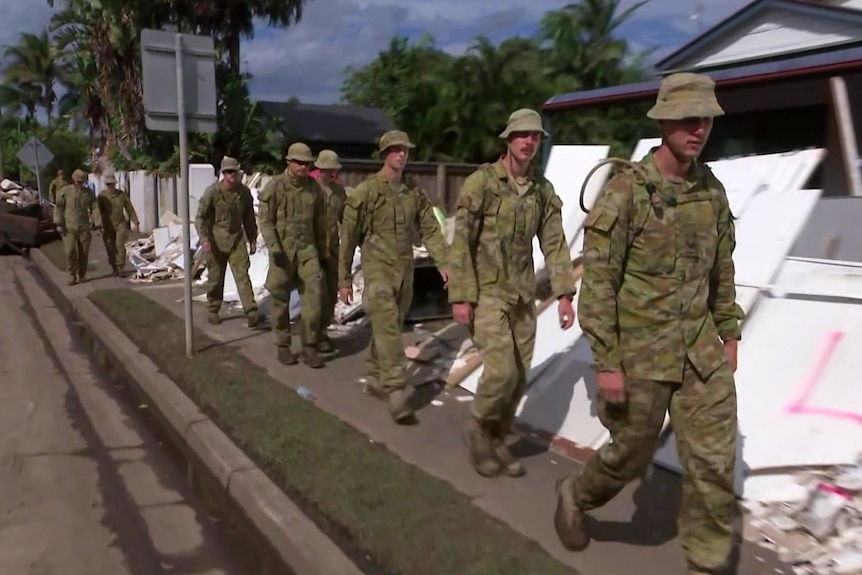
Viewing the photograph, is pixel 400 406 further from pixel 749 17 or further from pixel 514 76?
pixel 514 76

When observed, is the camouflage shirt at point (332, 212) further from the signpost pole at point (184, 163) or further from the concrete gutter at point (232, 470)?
the concrete gutter at point (232, 470)

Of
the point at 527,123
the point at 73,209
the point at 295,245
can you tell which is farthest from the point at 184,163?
the point at 73,209

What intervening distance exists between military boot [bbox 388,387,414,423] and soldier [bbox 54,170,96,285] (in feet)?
31.5

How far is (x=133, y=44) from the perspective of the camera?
80.5ft

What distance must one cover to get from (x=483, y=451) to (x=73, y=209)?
11150 millimetres

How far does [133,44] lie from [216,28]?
254 centimetres

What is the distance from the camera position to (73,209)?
13734mm

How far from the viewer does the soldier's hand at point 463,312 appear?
4820 millimetres

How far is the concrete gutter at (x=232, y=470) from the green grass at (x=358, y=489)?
0.24 ft

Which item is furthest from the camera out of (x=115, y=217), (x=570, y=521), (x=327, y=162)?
(x=115, y=217)

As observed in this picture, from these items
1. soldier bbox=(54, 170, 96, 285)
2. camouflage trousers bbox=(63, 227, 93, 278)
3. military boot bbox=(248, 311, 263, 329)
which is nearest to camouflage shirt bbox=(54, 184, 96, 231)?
soldier bbox=(54, 170, 96, 285)

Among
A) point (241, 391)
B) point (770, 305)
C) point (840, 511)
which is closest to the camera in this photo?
point (840, 511)

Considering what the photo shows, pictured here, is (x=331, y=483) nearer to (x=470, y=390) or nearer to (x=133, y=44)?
(x=470, y=390)

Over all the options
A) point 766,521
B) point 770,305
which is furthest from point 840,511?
point 770,305
